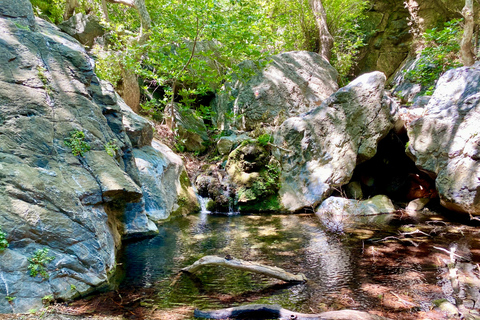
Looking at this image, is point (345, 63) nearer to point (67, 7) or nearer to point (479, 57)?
point (479, 57)

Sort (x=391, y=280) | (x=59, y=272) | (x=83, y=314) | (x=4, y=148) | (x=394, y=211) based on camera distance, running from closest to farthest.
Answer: (x=83, y=314) < (x=59, y=272) < (x=4, y=148) < (x=391, y=280) < (x=394, y=211)

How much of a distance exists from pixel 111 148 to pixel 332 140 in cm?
782

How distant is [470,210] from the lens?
767 cm

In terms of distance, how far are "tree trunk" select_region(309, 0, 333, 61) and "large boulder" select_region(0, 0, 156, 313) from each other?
12.8m

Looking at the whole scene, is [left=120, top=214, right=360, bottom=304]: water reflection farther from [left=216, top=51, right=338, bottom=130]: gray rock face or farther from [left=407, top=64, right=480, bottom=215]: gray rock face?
[left=216, top=51, right=338, bottom=130]: gray rock face

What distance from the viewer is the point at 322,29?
1650 cm

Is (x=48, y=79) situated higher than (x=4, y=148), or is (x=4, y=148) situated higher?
(x=48, y=79)

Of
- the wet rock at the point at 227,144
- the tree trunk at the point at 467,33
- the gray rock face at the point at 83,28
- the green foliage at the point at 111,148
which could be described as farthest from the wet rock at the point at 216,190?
the tree trunk at the point at 467,33

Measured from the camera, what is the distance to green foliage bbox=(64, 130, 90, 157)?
18.6 ft

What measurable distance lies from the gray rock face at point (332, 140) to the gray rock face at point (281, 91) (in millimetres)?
3257

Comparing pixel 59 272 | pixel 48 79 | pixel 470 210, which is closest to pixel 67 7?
pixel 48 79

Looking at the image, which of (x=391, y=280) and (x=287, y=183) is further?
(x=287, y=183)

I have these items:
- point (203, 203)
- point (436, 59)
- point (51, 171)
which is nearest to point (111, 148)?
point (51, 171)

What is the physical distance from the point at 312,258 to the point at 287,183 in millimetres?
5409
